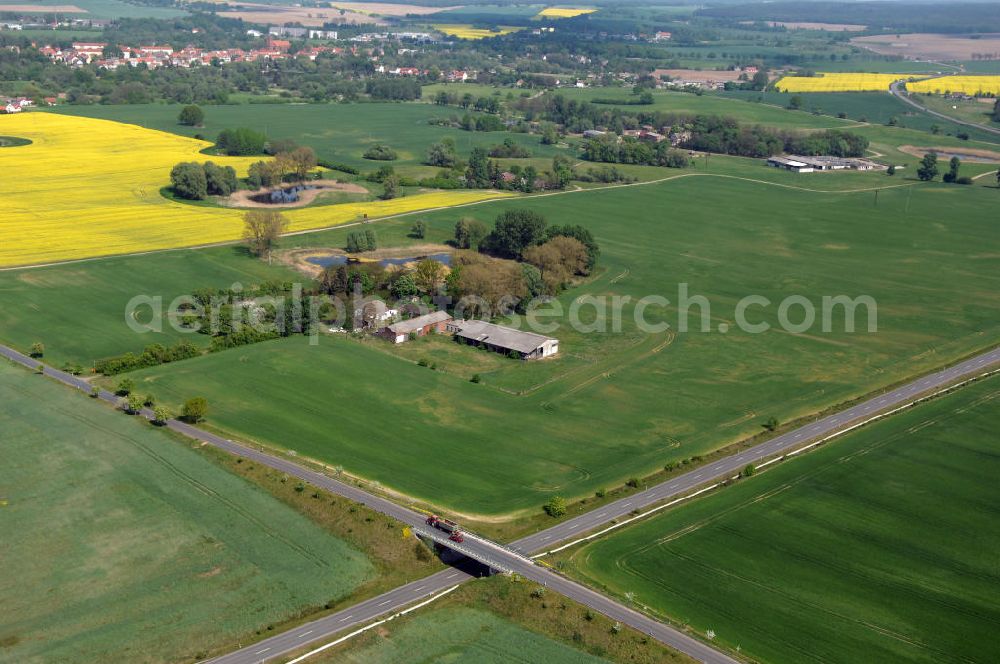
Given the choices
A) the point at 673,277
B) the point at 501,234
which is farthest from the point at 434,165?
the point at 673,277

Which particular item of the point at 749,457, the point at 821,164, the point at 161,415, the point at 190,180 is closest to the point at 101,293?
the point at 161,415

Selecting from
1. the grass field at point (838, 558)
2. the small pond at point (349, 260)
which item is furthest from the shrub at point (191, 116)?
the grass field at point (838, 558)

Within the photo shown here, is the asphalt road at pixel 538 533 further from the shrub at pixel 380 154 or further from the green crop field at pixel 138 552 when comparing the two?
the shrub at pixel 380 154

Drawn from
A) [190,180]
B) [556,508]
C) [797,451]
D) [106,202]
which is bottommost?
[797,451]

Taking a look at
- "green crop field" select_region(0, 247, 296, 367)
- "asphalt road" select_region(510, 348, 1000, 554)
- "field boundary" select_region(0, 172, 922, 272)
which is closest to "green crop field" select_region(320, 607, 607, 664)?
"asphalt road" select_region(510, 348, 1000, 554)

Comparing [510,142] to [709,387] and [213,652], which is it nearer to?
[709,387]

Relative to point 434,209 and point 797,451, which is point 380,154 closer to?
point 434,209
